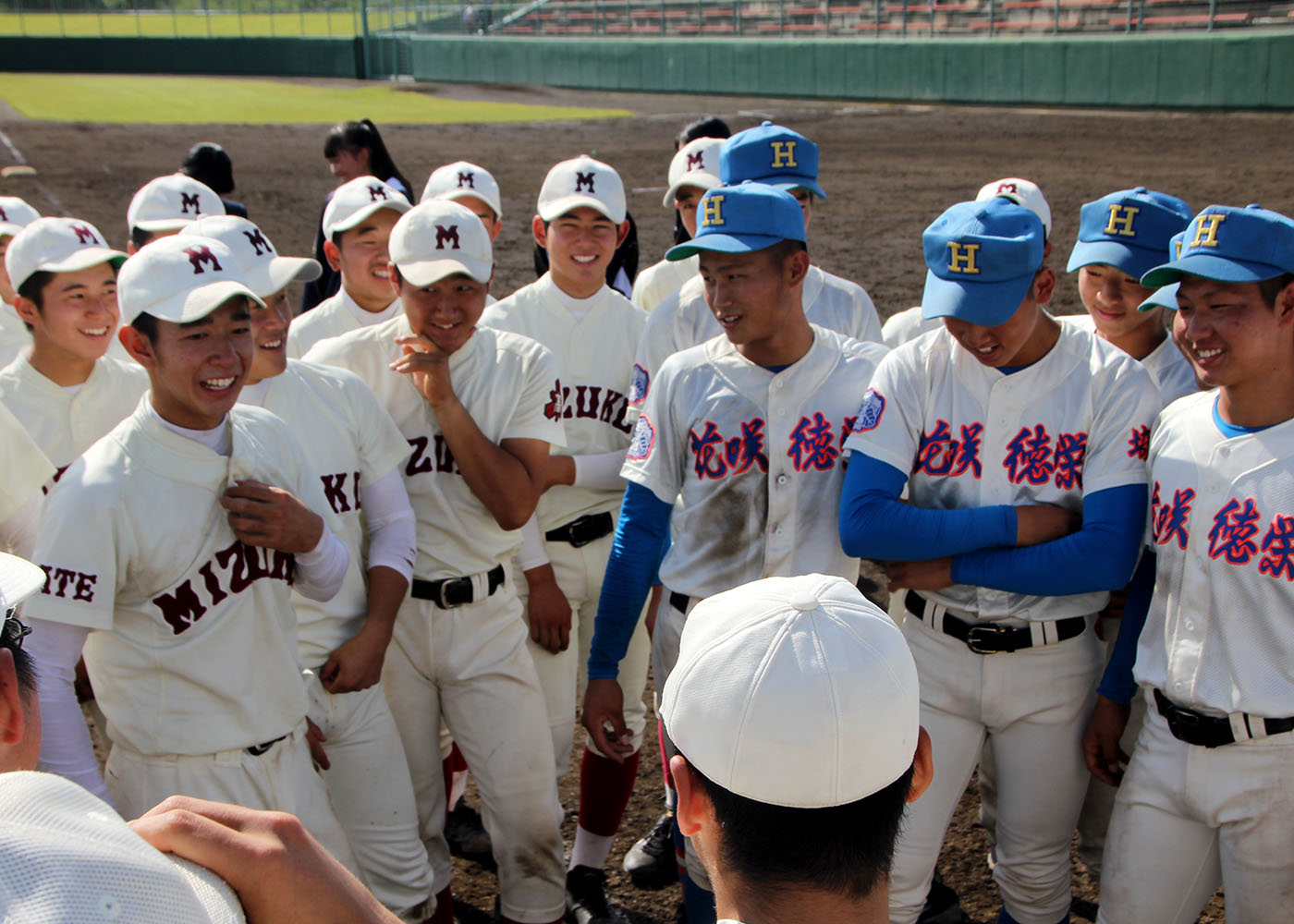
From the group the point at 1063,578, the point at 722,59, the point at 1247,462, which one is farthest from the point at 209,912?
the point at 722,59

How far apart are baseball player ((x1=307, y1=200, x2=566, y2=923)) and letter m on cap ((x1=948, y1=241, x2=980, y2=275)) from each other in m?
1.41

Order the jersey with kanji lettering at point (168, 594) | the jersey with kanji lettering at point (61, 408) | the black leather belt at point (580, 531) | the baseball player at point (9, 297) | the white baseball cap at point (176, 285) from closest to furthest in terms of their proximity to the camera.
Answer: the jersey with kanji lettering at point (168, 594)
the white baseball cap at point (176, 285)
the jersey with kanji lettering at point (61, 408)
the black leather belt at point (580, 531)
the baseball player at point (9, 297)

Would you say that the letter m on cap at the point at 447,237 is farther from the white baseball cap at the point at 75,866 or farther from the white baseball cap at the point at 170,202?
the white baseball cap at the point at 75,866

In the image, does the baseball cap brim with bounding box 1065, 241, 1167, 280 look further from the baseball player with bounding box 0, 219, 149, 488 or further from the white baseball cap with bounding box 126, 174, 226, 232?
the white baseball cap with bounding box 126, 174, 226, 232

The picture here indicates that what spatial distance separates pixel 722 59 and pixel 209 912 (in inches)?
1234

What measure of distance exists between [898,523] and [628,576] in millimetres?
812

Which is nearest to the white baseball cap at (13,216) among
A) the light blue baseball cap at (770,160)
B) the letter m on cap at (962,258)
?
the light blue baseball cap at (770,160)

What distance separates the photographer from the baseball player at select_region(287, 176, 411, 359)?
4.53m

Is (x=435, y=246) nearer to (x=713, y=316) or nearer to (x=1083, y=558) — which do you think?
(x=713, y=316)

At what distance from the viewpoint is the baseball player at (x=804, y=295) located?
4.30 metres

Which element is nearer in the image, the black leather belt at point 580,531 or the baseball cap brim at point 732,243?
the baseball cap brim at point 732,243

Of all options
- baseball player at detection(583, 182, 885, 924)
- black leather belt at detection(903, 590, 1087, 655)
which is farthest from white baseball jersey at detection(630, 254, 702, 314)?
black leather belt at detection(903, 590, 1087, 655)

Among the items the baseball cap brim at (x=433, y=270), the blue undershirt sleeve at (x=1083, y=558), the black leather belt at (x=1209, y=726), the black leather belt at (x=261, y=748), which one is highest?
the baseball cap brim at (x=433, y=270)

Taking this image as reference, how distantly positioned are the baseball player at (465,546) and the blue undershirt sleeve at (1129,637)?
1651mm
